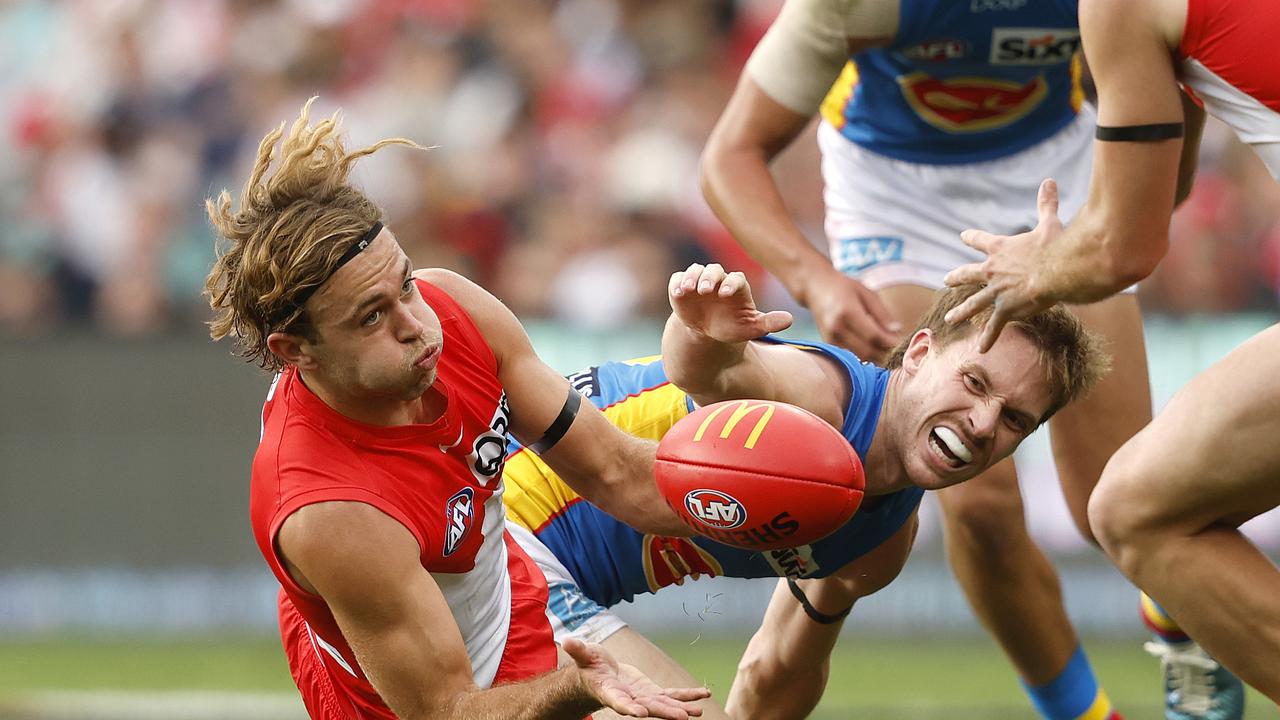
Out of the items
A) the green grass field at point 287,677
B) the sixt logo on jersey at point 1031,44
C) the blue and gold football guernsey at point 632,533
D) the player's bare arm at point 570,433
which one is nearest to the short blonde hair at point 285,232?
the player's bare arm at point 570,433

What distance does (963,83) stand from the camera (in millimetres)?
5637

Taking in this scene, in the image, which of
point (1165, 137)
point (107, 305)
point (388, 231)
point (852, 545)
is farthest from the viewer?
point (107, 305)

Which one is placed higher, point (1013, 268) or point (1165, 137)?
point (1165, 137)

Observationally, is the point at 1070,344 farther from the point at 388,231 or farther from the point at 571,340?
the point at 571,340

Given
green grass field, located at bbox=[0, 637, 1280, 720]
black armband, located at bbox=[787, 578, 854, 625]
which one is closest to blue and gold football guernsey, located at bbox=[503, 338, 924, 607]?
black armband, located at bbox=[787, 578, 854, 625]

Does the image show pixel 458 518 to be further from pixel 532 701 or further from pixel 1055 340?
pixel 1055 340

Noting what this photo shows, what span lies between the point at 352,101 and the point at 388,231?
8.39 meters

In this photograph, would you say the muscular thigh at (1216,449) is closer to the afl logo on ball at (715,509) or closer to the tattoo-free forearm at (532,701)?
the afl logo on ball at (715,509)

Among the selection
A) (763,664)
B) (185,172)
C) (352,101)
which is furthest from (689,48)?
(763,664)

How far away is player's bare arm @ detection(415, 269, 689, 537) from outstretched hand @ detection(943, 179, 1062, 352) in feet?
3.24

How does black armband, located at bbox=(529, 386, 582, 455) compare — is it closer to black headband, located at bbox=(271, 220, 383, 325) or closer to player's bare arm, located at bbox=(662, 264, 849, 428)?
player's bare arm, located at bbox=(662, 264, 849, 428)

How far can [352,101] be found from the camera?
12305 millimetres

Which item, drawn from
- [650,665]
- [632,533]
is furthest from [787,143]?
[650,665]

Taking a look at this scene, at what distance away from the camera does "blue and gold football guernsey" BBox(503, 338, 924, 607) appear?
16.1 ft
